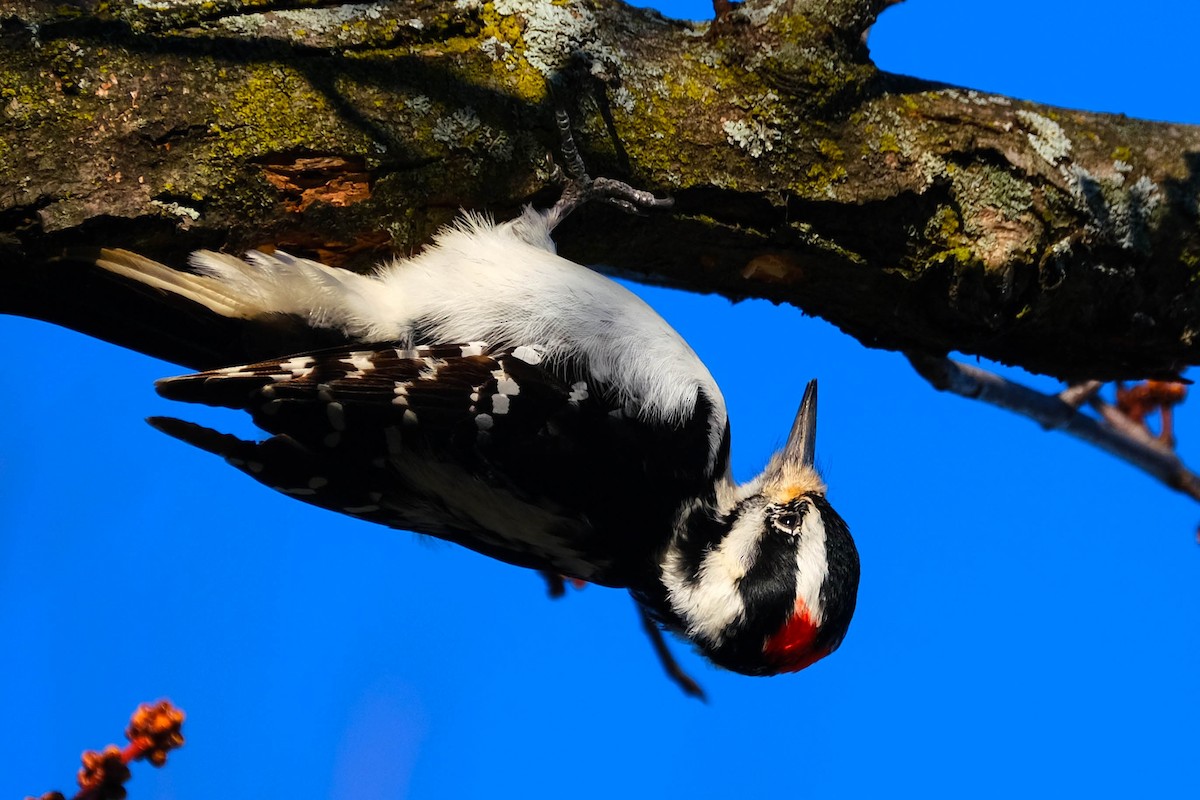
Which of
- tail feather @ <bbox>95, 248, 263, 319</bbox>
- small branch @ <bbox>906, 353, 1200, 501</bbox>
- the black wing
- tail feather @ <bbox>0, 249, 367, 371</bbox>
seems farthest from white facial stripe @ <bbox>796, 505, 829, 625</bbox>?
tail feather @ <bbox>95, 248, 263, 319</bbox>

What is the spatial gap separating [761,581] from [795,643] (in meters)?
0.16

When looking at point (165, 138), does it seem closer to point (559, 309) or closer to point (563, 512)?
point (559, 309)

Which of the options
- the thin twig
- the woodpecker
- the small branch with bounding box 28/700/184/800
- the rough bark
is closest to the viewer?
the small branch with bounding box 28/700/184/800

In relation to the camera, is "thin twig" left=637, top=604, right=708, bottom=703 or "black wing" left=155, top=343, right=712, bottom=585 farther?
"thin twig" left=637, top=604, right=708, bottom=703

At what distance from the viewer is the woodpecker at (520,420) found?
233cm

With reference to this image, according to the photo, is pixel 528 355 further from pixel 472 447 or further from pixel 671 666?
pixel 671 666

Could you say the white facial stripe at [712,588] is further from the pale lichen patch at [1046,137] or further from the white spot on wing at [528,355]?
the pale lichen patch at [1046,137]

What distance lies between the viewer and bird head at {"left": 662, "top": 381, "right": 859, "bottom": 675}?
2.57 meters

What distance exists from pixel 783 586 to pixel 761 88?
1156mm

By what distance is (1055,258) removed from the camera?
2582 mm

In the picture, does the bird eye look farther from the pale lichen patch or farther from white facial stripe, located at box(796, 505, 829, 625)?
the pale lichen patch

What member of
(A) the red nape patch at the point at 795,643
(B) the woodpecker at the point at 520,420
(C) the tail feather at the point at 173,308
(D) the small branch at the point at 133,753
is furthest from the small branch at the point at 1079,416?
(D) the small branch at the point at 133,753

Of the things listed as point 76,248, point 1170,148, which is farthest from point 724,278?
point 76,248

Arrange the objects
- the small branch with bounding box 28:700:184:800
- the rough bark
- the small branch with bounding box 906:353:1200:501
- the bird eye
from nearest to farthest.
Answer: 1. the small branch with bounding box 28:700:184:800
2. the rough bark
3. the bird eye
4. the small branch with bounding box 906:353:1200:501
